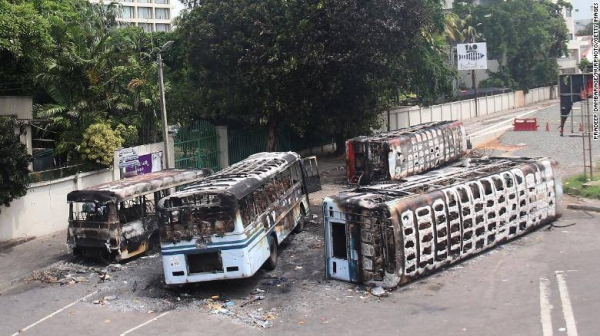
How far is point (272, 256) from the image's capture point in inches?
627

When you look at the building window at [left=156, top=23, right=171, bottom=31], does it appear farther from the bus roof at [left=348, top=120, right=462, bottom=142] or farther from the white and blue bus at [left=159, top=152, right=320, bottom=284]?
the white and blue bus at [left=159, top=152, right=320, bottom=284]

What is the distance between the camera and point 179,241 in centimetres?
1386

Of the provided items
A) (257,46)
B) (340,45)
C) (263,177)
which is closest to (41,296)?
(263,177)

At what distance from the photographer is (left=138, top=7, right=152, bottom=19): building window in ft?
294

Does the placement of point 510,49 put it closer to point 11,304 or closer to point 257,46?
point 257,46

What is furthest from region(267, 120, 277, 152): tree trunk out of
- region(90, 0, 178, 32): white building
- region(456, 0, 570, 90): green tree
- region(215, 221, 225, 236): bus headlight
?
region(90, 0, 178, 32): white building

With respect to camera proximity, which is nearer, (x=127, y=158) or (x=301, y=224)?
(x=301, y=224)

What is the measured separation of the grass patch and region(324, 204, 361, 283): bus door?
11432 millimetres

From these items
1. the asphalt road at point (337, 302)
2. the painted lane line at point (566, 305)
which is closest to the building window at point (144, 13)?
the asphalt road at point (337, 302)

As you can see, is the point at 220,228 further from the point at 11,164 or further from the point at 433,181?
the point at 11,164

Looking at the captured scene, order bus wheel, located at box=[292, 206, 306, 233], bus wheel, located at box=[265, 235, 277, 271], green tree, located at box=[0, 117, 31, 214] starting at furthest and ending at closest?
bus wheel, located at box=[292, 206, 306, 233] < green tree, located at box=[0, 117, 31, 214] < bus wheel, located at box=[265, 235, 277, 271]

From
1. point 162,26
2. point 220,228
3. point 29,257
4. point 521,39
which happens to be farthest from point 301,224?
point 162,26

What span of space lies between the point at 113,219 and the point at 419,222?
7.58 metres

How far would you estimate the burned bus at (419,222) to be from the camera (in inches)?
545
